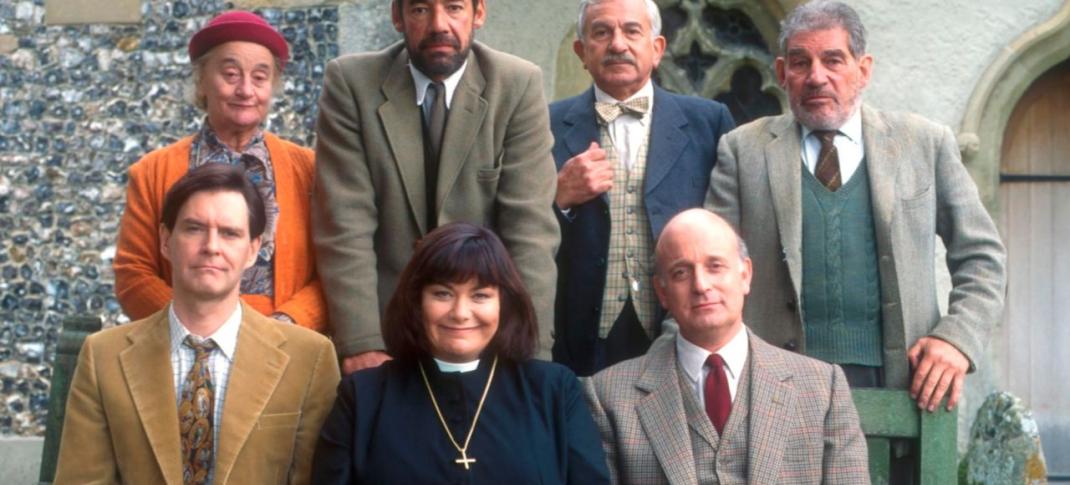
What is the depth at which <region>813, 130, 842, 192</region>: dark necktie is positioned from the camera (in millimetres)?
4551

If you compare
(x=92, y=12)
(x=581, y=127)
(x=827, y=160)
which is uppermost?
(x=92, y=12)

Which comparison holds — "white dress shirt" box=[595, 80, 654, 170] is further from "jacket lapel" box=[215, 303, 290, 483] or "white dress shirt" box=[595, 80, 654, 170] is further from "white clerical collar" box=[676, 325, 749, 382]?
"jacket lapel" box=[215, 303, 290, 483]

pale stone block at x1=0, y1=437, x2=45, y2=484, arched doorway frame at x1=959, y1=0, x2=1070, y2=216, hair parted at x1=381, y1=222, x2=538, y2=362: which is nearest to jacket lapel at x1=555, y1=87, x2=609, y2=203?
hair parted at x1=381, y1=222, x2=538, y2=362

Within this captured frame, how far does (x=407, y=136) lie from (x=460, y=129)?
0.13m

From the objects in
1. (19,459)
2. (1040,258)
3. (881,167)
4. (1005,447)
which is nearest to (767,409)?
(881,167)

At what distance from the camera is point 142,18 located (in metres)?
8.91

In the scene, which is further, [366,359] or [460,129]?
[460,129]

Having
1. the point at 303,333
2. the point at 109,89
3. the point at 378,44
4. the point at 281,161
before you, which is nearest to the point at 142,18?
the point at 109,89

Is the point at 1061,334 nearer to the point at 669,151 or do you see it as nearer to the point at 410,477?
the point at 669,151

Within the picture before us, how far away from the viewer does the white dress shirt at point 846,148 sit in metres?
4.55

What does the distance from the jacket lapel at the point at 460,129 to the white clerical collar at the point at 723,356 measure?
695 mm

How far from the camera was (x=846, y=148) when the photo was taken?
4.58 meters

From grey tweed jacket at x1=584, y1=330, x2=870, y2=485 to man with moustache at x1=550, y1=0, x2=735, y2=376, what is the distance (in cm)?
65

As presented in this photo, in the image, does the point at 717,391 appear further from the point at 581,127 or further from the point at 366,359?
the point at 581,127
